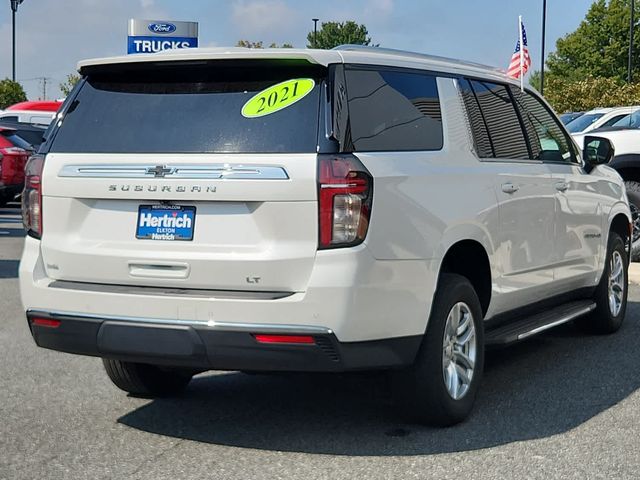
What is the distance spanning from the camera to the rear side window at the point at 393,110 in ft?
16.4

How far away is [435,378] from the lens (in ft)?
17.1

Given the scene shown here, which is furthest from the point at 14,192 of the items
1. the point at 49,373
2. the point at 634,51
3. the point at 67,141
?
the point at 634,51

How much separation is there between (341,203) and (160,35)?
1089cm

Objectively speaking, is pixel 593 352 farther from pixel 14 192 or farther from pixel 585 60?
pixel 585 60

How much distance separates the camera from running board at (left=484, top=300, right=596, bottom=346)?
608 centimetres

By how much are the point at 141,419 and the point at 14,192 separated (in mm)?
16925

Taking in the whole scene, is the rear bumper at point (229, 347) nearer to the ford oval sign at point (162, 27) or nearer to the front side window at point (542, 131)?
the front side window at point (542, 131)

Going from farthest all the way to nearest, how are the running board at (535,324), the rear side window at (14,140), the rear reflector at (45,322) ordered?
the rear side window at (14,140) → the running board at (535,324) → the rear reflector at (45,322)

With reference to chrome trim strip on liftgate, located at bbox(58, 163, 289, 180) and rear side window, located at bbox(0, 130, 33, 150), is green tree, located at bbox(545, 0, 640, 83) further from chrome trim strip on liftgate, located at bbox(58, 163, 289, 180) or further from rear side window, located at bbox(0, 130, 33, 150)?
chrome trim strip on liftgate, located at bbox(58, 163, 289, 180)

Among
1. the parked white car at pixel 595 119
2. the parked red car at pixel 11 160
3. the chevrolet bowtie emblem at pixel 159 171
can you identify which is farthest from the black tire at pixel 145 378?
the parked white car at pixel 595 119

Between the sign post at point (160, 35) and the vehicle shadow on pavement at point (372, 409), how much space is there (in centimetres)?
893

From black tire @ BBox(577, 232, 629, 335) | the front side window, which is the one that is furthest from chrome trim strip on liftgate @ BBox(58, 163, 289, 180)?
black tire @ BBox(577, 232, 629, 335)

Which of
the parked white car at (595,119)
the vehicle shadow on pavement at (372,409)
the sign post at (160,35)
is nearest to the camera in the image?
the vehicle shadow on pavement at (372,409)

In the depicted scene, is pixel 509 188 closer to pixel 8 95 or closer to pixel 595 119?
pixel 595 119
